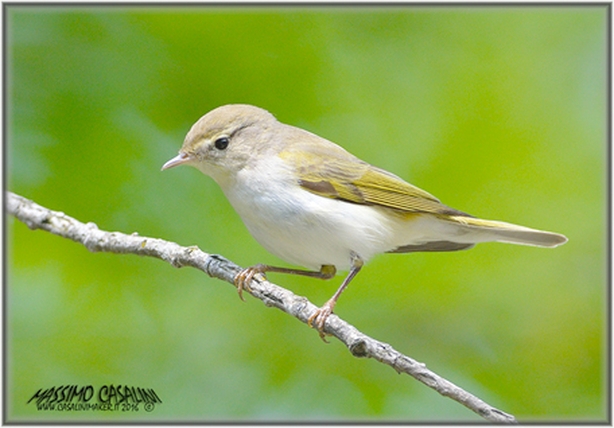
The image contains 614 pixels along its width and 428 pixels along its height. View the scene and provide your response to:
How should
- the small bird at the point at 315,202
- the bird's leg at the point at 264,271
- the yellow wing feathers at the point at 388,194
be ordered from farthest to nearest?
1. the yellow wing feathers at the point at 388,194
2. the small bird at the point at 315,202
3. the bird's leg at the point at 264,271

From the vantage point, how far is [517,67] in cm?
482

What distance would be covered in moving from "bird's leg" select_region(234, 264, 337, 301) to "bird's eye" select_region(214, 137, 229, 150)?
80cm

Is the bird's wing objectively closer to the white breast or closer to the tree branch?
the white breast

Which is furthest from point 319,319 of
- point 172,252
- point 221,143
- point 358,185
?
point 221,143

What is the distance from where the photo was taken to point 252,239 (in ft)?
14.4

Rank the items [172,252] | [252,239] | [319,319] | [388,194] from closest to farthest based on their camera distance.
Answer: [319,319] → [172,252] → [388,194] → [252,239]

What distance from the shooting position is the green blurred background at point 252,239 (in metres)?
3.97

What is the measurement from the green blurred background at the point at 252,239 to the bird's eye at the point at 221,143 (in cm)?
50

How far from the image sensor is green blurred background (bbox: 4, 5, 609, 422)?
3973mm

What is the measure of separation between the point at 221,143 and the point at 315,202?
75cm

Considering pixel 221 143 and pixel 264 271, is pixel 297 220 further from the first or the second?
pixel 221 143

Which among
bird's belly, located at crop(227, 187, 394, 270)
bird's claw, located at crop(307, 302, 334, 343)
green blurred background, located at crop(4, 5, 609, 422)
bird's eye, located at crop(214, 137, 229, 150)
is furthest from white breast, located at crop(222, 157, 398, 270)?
bird's claw, located at crop(307, 302, 334, 343)

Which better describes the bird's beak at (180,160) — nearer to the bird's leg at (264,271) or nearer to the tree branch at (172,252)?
the tree branch at (172,252)

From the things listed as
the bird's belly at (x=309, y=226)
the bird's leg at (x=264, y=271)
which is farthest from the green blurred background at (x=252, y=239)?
the bird's belly at (x=309, y=226)
